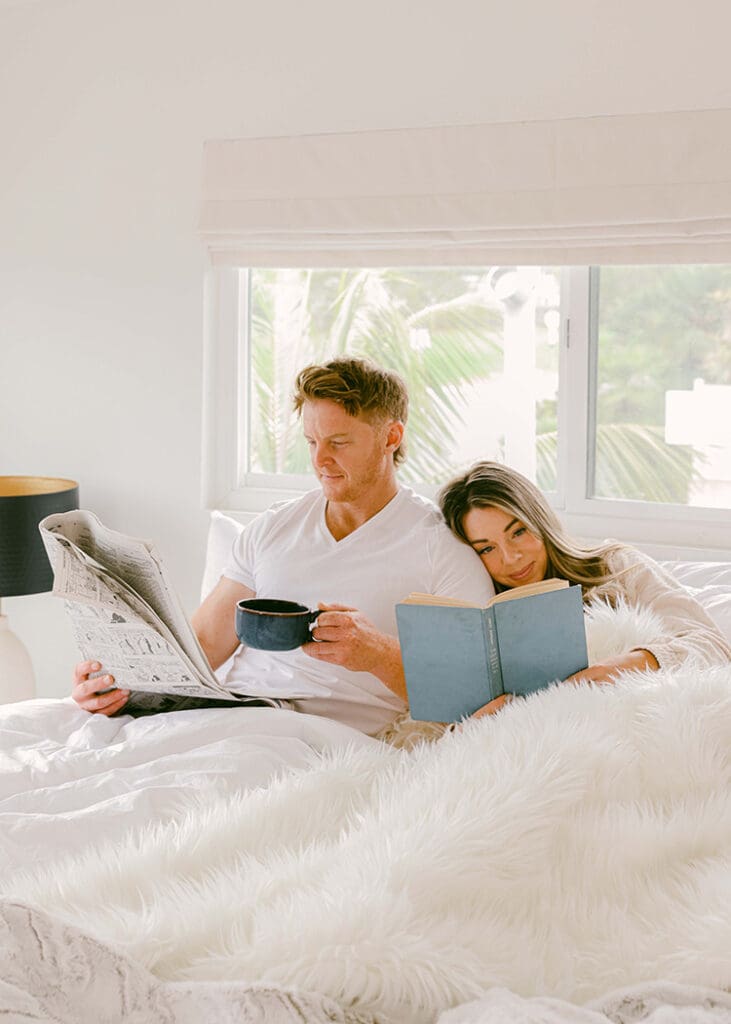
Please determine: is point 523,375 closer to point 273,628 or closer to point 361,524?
point 361,524

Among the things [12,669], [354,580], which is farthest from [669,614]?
[12,669]

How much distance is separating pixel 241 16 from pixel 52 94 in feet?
2.20

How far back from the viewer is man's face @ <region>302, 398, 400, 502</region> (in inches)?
86.8

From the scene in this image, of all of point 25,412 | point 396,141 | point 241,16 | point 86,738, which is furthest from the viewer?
point 25,412

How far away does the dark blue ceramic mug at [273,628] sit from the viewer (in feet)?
5.98

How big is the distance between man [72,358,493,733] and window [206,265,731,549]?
75cm

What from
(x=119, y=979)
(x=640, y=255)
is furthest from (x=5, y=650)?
(x=119, y=979)

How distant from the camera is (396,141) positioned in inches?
113

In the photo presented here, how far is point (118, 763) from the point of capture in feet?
5.87

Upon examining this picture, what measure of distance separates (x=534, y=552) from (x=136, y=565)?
2.43 feet

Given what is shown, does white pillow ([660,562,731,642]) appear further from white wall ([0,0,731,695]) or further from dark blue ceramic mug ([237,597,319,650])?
white wall ([0,0,731,695])

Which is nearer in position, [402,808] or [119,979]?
[119,979]

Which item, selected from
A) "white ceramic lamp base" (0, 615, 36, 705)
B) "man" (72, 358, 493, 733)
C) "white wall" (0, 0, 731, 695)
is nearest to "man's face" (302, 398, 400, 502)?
"man" (72, 358, 493, 733)

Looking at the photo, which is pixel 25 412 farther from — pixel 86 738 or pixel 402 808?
pixel 402 808
